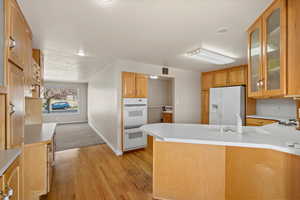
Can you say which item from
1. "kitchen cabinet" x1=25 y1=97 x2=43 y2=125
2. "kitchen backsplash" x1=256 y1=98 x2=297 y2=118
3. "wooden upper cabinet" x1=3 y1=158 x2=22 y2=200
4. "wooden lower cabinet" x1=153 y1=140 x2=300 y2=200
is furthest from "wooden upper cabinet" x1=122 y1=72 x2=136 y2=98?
"kitchen backsplash" x1=256 y1=98 x2=297 y2=118

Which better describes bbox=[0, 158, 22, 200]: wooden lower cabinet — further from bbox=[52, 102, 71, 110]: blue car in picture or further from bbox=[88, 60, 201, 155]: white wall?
bbox=[52, 102, 71, 110]: blue car in picture

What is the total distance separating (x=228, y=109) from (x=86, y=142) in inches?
169

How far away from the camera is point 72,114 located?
7574mm

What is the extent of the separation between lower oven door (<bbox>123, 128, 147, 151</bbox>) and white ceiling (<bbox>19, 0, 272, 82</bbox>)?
75.8 inches

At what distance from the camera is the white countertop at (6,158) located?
0.80 meters

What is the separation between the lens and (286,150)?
1157 millimetres

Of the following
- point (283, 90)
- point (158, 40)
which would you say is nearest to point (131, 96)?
point (158, 40)

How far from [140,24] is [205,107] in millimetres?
3700

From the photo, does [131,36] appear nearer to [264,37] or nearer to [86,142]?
[264,37]

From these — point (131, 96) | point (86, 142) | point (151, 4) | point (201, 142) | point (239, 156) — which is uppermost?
Answer: point (151, 4)

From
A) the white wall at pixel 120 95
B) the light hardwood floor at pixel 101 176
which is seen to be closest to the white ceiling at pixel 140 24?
the white wall at pixel 120 95

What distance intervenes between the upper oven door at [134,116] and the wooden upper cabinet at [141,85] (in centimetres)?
31

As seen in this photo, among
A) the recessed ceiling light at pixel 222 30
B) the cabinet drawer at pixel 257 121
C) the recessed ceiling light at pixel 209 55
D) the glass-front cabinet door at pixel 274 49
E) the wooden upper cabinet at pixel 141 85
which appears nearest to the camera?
the glass-front cabinet door at pixel 274 49

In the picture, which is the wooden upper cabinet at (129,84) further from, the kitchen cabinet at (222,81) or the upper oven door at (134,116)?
the kitchen cabinet at (222,81)
